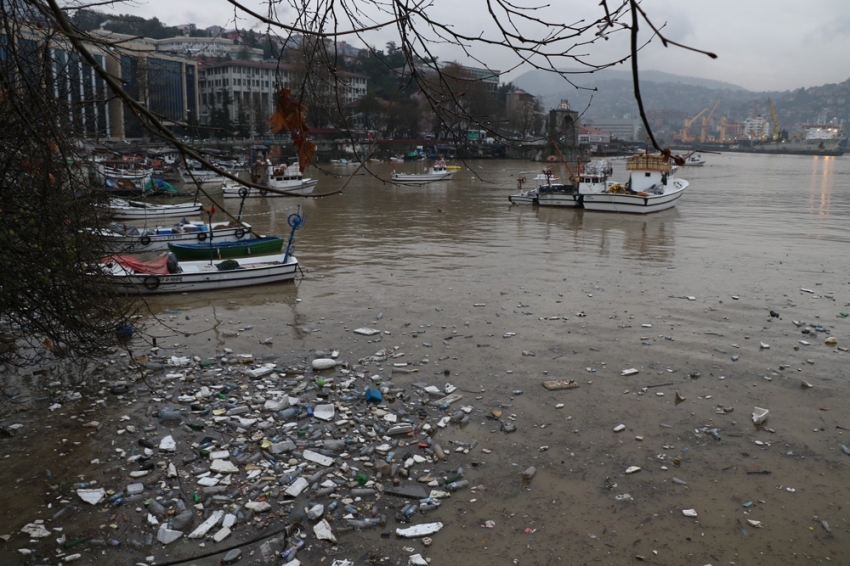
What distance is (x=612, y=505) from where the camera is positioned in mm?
5508

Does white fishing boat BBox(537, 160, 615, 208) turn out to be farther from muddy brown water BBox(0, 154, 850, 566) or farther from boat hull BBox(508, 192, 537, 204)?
muddy brown water BBox(0, 154, 850, 566)

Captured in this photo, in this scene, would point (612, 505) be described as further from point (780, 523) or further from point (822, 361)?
point (822, 361)

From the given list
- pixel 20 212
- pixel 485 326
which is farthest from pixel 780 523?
pixel 20 212

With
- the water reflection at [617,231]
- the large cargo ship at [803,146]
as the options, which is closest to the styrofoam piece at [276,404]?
the water reflection at [617,231]

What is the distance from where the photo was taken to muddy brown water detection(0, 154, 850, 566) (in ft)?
16.7

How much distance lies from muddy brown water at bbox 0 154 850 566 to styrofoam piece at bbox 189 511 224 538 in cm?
10

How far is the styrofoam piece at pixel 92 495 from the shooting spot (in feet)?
17.2

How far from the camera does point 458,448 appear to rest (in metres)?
6.34

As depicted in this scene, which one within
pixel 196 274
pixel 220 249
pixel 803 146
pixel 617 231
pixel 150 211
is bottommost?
pixel 617 231

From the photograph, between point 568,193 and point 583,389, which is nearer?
point 583,389

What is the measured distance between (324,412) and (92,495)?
227 cm

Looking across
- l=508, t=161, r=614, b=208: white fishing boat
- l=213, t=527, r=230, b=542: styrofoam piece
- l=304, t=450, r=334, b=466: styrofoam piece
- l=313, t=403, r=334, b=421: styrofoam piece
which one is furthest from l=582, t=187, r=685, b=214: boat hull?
l=213, t=527, r=230, b=542: styrofoam piece

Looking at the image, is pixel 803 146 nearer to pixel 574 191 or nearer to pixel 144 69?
pixel 574 191

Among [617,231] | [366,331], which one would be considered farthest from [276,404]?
[617,231]
